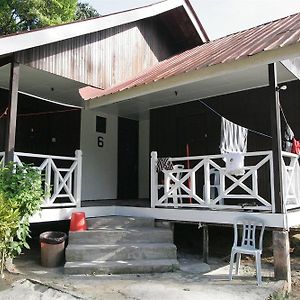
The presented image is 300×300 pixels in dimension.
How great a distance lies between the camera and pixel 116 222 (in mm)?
6879

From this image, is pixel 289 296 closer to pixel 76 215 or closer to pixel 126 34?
pixel 76 215

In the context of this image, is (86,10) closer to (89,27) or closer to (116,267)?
(89,27)

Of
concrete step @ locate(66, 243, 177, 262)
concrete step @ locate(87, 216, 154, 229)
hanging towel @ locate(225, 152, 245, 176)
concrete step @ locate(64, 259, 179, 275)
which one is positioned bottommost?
concrete step @ locate(64, 259, 179, 275)

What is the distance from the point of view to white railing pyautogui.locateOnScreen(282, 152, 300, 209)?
578 centimetres

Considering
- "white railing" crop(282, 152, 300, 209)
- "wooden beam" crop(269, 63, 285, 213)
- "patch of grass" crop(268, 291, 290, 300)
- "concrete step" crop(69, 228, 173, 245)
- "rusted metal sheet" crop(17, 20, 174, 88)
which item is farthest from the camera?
"rusted metal sheet" crop(17, 20, 174, 88)

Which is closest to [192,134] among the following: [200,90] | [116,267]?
[200,90]

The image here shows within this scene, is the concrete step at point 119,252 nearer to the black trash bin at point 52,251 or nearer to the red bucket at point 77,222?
the black trash bin at point 52,251

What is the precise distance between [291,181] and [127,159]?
5.56 metres

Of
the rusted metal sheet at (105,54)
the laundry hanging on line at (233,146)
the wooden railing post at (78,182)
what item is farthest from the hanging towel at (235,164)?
the rusted metal sheet at (105,54)

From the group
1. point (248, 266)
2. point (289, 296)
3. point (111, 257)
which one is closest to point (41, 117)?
point (111, 257)

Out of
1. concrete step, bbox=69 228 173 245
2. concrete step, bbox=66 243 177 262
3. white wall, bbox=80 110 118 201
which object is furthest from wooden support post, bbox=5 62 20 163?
white wall, bbox=80 110 118 201

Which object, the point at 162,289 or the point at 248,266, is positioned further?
the point at 248,266

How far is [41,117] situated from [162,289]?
6.09 meters

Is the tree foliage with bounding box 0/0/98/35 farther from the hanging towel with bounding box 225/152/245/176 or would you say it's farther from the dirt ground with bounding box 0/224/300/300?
the hanging towel with bounding box 225/152/245/176
